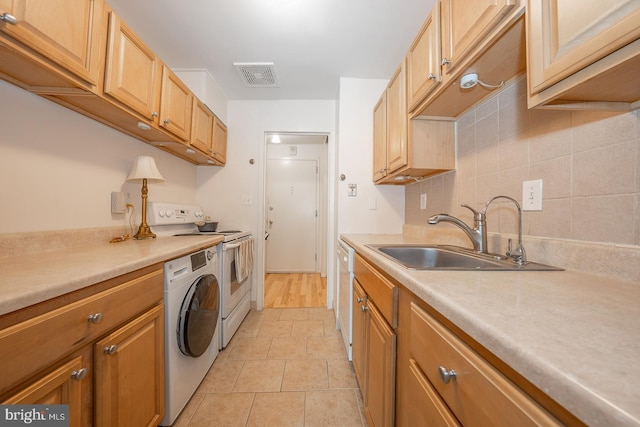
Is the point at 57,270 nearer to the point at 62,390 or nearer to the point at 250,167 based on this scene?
the point at 62,390

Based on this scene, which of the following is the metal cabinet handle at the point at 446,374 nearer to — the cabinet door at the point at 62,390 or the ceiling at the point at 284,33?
the cabinet door at the point at 62,390

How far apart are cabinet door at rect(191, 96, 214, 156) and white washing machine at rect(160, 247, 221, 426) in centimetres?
99

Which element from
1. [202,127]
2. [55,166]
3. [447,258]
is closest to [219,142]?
[202,127]

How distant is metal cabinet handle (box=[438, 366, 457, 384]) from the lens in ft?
1.60

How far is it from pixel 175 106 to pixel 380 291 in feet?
5.90

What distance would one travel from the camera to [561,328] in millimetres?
374

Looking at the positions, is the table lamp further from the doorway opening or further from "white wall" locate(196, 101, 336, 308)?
the doorway opening

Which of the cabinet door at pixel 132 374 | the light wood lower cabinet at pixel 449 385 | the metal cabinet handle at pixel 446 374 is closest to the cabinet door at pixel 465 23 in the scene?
the light wood lower cabinet at pixel 449 385

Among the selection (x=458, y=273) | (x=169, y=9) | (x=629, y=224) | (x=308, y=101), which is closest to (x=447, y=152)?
(x=629, y=224)

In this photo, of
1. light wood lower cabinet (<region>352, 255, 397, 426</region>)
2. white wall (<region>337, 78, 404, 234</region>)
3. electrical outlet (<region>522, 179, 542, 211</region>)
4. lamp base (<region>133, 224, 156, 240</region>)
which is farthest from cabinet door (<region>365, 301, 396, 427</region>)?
lamp base (<region>133, 224, 156, 240</region>)

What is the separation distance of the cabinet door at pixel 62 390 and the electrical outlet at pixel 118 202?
1.08m

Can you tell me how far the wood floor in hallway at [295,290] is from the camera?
2.71 metres

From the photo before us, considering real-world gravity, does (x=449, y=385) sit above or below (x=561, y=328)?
below

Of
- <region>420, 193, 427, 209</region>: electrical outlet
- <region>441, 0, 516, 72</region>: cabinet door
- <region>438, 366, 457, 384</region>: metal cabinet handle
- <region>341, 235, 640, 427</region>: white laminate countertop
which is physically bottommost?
<region>438, 366, 457, 384</region>: metal cabinet handle
